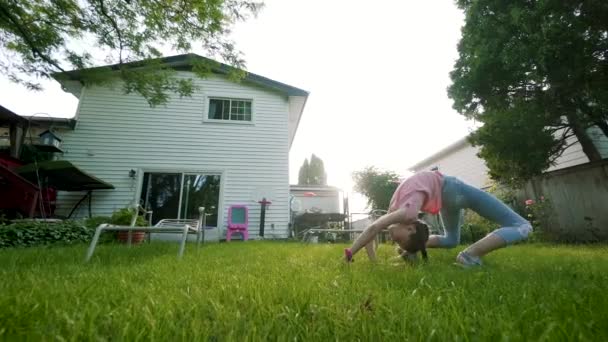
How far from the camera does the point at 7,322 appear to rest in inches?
33.9

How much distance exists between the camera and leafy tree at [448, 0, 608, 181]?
5.52m

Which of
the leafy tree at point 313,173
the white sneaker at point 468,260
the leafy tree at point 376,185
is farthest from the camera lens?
the leafy tree at point 313,173

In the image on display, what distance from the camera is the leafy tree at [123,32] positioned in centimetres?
659

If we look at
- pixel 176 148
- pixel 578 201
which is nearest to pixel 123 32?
pixel 176 148

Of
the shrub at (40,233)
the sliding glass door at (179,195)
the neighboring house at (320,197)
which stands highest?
the neighboring house at (320,197)

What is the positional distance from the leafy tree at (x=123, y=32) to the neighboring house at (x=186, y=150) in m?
2.22

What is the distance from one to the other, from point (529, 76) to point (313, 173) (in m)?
38.9

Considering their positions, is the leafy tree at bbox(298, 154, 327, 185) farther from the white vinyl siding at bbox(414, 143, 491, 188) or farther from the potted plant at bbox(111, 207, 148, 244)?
the potted plant at bbox(111, 207, 148, 244)

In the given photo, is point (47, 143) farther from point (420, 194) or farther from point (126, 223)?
point (420, 194)

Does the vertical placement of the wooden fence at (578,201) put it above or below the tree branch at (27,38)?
below

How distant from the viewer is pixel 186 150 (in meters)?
9.67

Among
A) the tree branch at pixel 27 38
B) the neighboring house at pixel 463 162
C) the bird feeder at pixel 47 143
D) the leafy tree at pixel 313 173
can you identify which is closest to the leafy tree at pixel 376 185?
the neighboring house at pixel 463 162

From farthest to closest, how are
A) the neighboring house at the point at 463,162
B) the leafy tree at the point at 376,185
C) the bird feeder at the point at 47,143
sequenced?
the leafy tree at the point at 376,185 → the neighboring house at the point at 463,162 → the bird feeder at the point at 47,143

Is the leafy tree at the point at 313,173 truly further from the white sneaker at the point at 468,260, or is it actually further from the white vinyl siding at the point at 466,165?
the white sneaker at the point at 468,260
